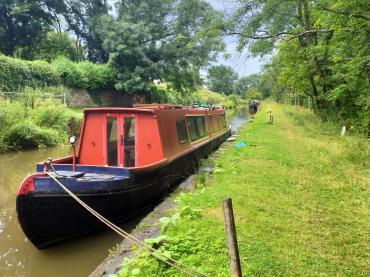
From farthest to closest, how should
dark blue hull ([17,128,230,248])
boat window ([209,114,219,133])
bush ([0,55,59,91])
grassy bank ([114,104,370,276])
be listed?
bush ([0,55,59,91]) → boat window ([209,114,219,133]) → dark blue hull ([17,128,230,248]) → grassy bank ([114,104,370,276])

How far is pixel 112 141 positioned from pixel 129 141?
43 cm

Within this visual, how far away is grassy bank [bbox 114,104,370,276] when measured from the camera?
14.3 ft

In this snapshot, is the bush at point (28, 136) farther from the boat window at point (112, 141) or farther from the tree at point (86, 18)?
the tree at point (86, 18)

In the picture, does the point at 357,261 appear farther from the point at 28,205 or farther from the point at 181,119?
the point at 181,119

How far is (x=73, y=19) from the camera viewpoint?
38.6 m

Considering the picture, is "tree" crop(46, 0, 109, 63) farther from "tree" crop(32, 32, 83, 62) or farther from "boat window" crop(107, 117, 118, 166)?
Answer: "boat window" crop(107, 117, 118, 166)

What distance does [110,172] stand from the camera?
7.22 meters

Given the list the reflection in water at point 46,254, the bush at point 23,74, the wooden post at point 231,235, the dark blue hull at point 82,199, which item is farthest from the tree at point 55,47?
the wooden post at point 231,235

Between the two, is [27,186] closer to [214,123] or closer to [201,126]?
[201,126]

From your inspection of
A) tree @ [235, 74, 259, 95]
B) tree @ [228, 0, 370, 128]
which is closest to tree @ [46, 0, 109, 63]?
tree @ [228, 0, 370, 128]

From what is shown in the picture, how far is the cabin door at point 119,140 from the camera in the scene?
8.31 metres

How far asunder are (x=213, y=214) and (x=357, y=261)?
2097 mm

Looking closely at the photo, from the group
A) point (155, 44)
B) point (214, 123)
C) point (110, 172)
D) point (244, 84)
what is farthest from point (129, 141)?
point (244, 84)

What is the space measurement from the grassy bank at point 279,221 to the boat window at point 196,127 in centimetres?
222
